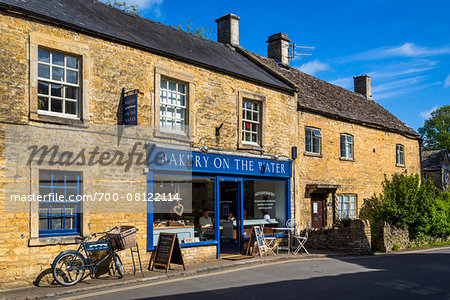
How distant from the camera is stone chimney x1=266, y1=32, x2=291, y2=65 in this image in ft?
74.9

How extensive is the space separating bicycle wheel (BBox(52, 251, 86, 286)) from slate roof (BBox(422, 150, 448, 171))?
126 feet

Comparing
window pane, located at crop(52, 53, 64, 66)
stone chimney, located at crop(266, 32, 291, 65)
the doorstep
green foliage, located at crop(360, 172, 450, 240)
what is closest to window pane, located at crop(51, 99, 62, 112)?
window pane, located at crop(52, 53, 64, 66)

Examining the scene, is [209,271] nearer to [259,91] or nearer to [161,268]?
[161,268]

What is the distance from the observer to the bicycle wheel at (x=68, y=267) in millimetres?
9564

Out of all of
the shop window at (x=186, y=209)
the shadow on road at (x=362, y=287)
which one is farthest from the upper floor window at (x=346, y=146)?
the shop window at (x=186, y=209)

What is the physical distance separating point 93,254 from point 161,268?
1947 mm

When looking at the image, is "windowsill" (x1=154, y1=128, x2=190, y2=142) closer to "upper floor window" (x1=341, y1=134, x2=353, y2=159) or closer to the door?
the door

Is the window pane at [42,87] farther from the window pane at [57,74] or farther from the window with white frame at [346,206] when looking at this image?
the window with white frame at [346,206]

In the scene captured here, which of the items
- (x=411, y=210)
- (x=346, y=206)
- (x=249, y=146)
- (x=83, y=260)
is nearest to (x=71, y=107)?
(x=83, y=260)

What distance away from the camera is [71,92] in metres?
10.8

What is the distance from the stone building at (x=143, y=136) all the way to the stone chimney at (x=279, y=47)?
3.60 metres

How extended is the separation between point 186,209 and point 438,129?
51.8 meters

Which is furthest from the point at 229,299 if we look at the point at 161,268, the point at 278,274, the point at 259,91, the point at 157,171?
the point at 259,91

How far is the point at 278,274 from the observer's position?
432 inches
